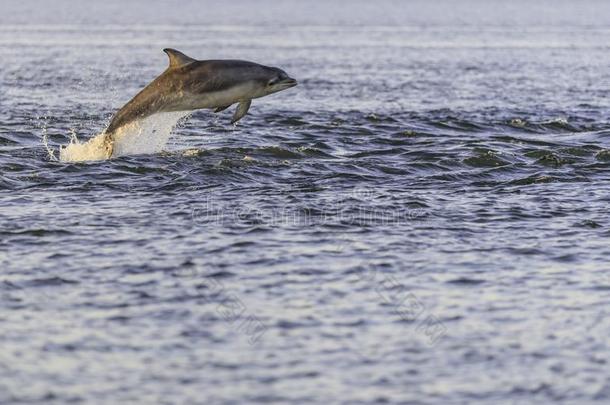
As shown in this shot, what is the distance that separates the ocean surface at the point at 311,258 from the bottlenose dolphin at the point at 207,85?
1.22 m

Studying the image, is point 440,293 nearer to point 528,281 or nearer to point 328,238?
point 528,281

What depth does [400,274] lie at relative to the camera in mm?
14820

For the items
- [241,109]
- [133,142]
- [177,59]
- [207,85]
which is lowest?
[133,142]

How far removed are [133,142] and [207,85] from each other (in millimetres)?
2823

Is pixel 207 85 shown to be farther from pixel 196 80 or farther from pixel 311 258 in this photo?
pixel 311 258

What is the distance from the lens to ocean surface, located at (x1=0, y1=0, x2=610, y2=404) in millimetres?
11391

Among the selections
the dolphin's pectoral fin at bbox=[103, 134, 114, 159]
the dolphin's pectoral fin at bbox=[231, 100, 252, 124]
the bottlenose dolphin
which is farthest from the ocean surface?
the bottlenose dolphin

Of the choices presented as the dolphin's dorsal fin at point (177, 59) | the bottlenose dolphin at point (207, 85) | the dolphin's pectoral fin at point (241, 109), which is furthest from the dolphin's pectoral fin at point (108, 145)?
the dolphin's pectoral fin at point (241, 109)

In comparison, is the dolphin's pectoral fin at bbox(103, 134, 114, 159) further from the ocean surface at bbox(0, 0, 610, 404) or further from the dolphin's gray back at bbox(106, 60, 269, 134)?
the dolphin's gray back at bbox(106, 60, 269, 134)

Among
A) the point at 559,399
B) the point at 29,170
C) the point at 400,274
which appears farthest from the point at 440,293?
the point at 29,170

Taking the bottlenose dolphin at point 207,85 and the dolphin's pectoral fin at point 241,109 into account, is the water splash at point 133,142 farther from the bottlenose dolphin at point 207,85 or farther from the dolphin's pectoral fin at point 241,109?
the dolphin's pectoral fin at point 241,109

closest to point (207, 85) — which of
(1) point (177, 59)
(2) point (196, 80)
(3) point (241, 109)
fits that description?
(2) point (196, 80)

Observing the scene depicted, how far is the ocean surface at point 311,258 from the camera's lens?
1139 centimetres

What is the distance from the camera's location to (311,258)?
611 inches
